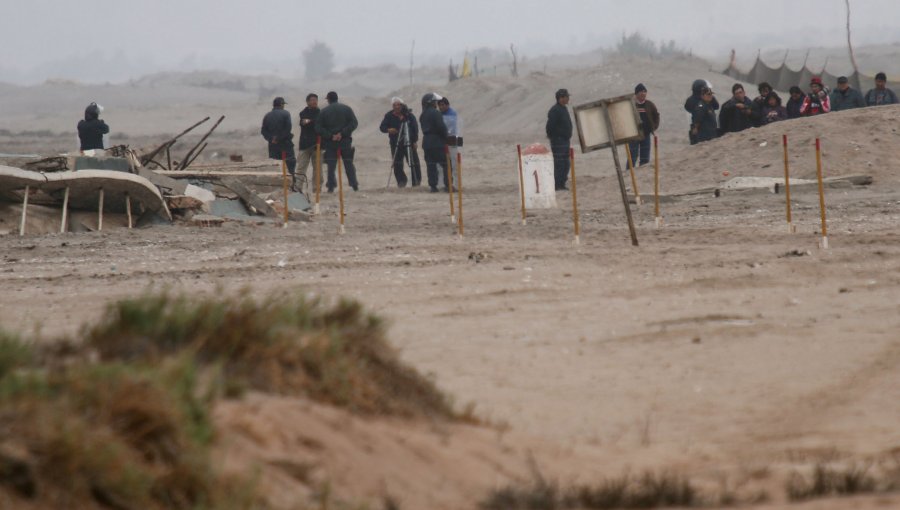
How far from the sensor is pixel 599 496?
5.32m

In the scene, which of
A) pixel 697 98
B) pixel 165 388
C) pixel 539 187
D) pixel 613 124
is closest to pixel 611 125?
pixel 613 124

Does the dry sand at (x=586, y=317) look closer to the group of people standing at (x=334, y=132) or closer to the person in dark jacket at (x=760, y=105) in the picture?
the person in dark jacket at (x=760, y=105)

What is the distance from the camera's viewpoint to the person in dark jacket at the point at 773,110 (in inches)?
968

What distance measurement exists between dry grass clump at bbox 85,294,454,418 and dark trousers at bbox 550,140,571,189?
1826 centimetres

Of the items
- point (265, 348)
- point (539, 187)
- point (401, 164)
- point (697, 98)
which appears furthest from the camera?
point (401, 164)

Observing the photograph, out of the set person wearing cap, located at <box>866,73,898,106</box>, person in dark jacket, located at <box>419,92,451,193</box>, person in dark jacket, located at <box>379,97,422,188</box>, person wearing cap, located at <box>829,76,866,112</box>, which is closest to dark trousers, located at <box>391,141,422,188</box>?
person in dark jacket, located at <box>379,97,422,188</box>

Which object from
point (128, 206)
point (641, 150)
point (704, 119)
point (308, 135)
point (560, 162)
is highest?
point (308, 135)

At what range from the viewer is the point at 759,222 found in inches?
685

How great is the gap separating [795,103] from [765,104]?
537mm

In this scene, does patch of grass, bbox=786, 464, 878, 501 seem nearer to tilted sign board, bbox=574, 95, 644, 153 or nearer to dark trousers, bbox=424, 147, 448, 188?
tilted sign board, bbox=574, 95, 644, 153

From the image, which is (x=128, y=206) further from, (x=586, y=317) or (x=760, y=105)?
(x=760, y=105)

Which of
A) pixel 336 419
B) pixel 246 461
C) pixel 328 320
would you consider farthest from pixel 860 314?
pixel 246 461

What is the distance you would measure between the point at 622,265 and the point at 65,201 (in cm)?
812

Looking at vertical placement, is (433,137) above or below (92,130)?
below
